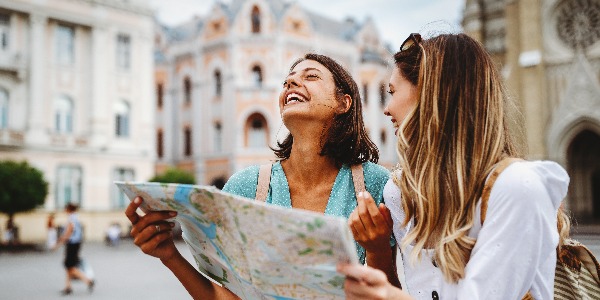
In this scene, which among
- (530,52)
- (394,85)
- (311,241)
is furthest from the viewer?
(530,52)

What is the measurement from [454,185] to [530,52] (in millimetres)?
26051

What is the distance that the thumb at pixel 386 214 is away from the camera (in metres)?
1.80

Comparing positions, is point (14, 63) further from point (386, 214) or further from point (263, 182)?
point (386, 214)

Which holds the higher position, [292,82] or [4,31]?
[4,31]

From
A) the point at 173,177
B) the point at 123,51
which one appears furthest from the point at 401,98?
the point at 123,51

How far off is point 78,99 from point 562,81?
2266cm

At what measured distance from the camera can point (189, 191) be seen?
5.46 feet

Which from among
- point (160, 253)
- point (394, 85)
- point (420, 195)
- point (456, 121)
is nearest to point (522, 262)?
point (420, 195)

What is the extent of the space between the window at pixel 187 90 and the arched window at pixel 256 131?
5.30 meters

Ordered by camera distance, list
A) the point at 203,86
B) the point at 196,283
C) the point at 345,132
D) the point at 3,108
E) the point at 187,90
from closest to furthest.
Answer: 1. the point at 196,283
2. the point at 345,132
3. the point at 3,108
4. the point at 203,86
5. the point at 187,90

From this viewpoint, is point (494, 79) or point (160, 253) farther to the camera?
point (160, 253)

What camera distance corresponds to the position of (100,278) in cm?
1317

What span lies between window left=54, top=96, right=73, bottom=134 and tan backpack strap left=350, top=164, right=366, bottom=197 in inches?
1060

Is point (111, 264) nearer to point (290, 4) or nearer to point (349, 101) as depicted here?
point (349, 101)
